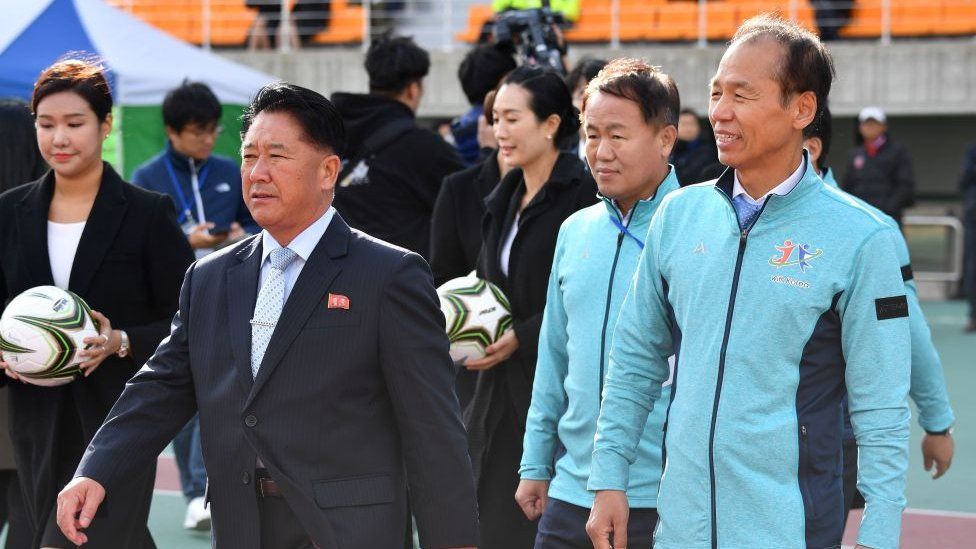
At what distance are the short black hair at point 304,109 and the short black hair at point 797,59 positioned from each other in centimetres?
92

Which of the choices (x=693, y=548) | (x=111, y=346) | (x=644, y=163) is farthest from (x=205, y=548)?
(x=693, y=548)

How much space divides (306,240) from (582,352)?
3.56 feet

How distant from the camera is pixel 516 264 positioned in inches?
194

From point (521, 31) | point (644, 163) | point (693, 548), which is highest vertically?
point (521, 31)

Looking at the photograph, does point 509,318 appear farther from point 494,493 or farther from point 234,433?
point 234,433

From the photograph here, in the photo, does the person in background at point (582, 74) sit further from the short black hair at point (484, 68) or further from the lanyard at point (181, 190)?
the lanyard at point (181, 190)

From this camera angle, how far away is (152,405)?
338cm

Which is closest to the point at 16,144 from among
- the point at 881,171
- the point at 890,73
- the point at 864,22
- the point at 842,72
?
the point at 881,171

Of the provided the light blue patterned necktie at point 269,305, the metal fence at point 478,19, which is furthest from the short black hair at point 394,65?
the metal fence at point 478,19

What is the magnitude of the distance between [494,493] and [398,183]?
5.86ft

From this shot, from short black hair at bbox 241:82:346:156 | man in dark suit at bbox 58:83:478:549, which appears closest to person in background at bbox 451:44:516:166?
short black hair at bbox 241:82:346:156

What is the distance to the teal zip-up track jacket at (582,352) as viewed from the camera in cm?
404

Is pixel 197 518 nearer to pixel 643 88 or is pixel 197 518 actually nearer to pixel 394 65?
pixel 394 65

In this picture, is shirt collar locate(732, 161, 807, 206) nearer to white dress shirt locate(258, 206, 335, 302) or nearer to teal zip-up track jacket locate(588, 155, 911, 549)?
teal zip-up track jacket locate(588, 155, 911, 549)
